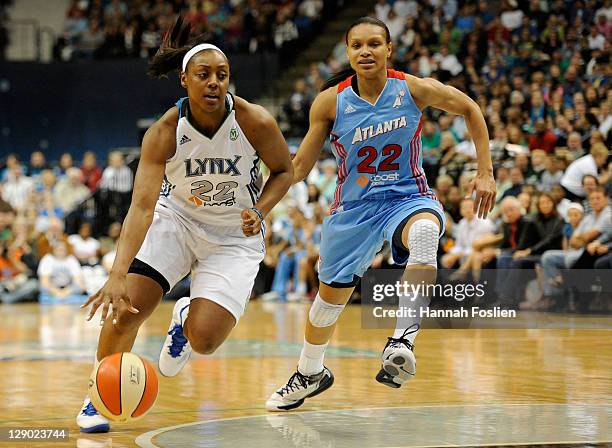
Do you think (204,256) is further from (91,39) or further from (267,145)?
(91,39)

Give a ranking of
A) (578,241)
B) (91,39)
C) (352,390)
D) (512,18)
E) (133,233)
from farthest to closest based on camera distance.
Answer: (91,39), (512,18), (578,241), (352,390), (133,233)

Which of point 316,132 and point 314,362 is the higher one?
point 316,132

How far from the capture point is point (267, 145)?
6.17m

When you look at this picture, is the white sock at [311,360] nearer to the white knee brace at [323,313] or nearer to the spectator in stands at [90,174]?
the white knee brace at [323,313]

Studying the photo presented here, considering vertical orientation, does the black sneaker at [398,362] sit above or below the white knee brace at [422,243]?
below

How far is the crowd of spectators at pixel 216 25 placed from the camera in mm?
24203

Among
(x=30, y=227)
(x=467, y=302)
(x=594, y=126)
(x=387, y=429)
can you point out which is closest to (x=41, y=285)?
(x=30, y=227)

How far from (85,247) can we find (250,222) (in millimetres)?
13106

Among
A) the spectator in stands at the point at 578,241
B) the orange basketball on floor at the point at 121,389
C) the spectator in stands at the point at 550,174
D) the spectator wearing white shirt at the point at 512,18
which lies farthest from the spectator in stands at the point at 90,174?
the orange basketball on floor at the point at 121,389

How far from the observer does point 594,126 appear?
47.1ft

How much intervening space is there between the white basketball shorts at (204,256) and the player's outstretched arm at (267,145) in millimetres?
335

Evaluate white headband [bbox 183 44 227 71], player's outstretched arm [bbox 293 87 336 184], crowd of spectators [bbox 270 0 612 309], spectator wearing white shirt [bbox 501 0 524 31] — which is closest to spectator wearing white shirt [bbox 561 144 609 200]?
crowd of spectators [bbox 270 0 612 309]

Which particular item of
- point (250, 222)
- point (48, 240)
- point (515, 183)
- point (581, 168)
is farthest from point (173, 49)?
point (48, 240)

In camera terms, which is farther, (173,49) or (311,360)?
(311,360)
